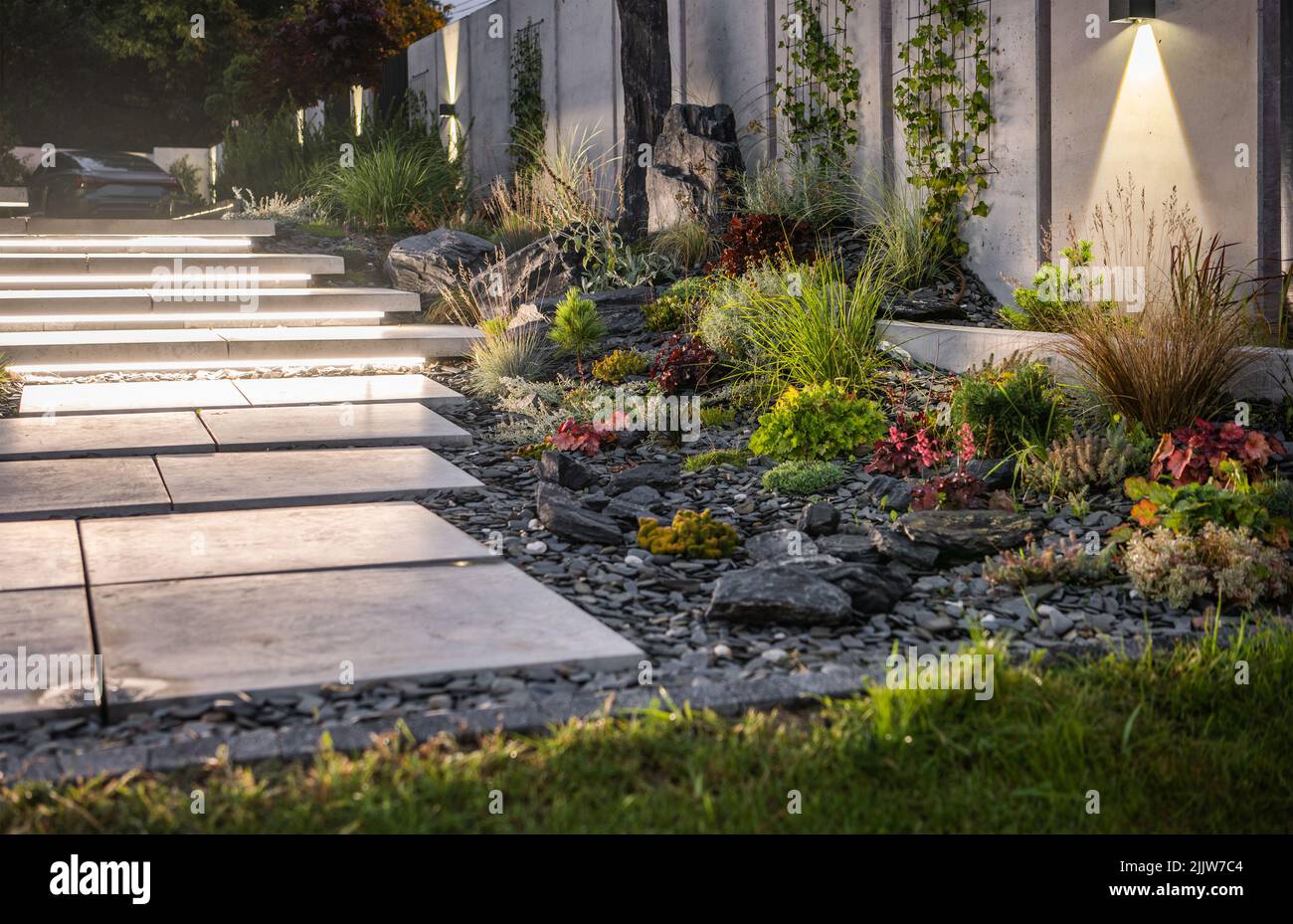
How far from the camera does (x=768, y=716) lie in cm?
257

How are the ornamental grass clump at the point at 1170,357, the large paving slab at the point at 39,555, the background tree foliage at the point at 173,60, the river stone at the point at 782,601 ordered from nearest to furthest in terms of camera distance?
the river stone at the point at 782,601, the large paving slab at the point at 39,555, the ornamental grass clump at the point at 1170,357, the background tree foliage at the point at 173,60

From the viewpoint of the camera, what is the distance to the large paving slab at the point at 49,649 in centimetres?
259

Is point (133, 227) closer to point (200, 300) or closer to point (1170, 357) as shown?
point (200, 300)

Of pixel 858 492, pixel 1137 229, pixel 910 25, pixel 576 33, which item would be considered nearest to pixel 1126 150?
pixel 1137 229

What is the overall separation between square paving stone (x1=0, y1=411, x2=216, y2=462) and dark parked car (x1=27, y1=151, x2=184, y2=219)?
10.1 m

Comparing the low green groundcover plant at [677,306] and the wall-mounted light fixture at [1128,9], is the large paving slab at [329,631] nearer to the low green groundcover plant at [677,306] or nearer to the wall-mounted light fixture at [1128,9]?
the low green groundcover plant at [677,306]

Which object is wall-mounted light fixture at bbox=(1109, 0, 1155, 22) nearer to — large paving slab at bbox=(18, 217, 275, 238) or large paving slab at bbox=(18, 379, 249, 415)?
large paving slab at bbox=(18, 379, 249, 415)

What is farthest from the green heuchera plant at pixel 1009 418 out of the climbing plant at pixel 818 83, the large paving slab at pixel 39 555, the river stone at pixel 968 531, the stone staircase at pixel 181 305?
the stone staircase at pixel 181 305

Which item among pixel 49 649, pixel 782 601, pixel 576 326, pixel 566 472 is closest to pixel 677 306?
pixel 576 326

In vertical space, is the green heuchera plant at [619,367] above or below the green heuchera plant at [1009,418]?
above

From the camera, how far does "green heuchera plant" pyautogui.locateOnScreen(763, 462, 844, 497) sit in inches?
183

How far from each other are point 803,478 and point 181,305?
20.1 feet

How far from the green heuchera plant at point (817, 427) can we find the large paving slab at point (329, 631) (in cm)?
182
